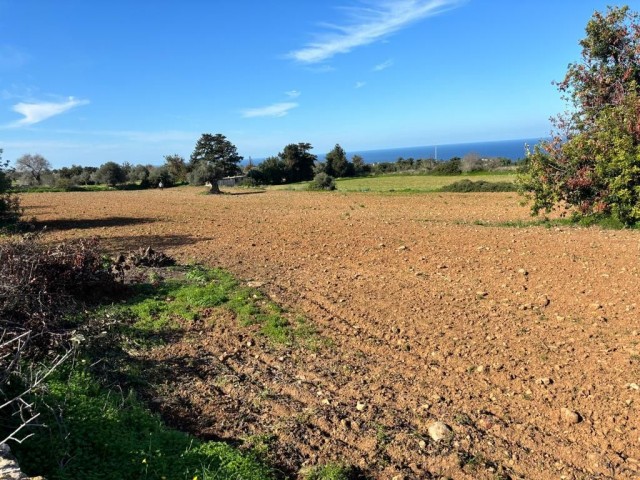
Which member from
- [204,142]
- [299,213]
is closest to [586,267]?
[299,213]

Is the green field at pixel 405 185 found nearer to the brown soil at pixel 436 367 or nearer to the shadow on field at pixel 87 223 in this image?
the shadow on field at pixel 87 223

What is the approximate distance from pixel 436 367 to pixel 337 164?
5820 centimetres

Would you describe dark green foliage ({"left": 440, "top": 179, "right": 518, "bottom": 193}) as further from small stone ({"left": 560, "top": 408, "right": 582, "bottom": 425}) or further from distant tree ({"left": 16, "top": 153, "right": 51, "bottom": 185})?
distant tree ({"left": 16, "top": 153, "right": 51, "bottom": 185})

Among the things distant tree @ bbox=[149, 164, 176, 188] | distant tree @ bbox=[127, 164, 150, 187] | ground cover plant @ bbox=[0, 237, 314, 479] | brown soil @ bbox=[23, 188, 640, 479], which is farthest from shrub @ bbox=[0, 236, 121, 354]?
distant tree @ bbox=[127, 164, 150, 187]

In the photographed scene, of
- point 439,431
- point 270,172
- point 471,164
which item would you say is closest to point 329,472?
point 439,431

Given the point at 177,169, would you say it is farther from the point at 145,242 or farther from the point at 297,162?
the point at 145,242

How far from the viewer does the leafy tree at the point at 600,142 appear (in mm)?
12320

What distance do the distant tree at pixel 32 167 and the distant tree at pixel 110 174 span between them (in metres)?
10.4

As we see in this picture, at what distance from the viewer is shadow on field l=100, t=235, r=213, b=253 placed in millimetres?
12084

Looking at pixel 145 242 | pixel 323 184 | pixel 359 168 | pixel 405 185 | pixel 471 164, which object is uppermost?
pixel 359 168

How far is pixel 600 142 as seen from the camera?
1277 cm

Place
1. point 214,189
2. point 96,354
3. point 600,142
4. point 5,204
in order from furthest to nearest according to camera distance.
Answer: point 214,189 → point 5,204 → point 600,142 → point 96,354

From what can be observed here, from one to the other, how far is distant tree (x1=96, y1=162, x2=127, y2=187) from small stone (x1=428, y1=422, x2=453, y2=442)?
58.7 m

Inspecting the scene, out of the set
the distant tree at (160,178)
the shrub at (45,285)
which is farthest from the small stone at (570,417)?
the distant tree at (160,178)
